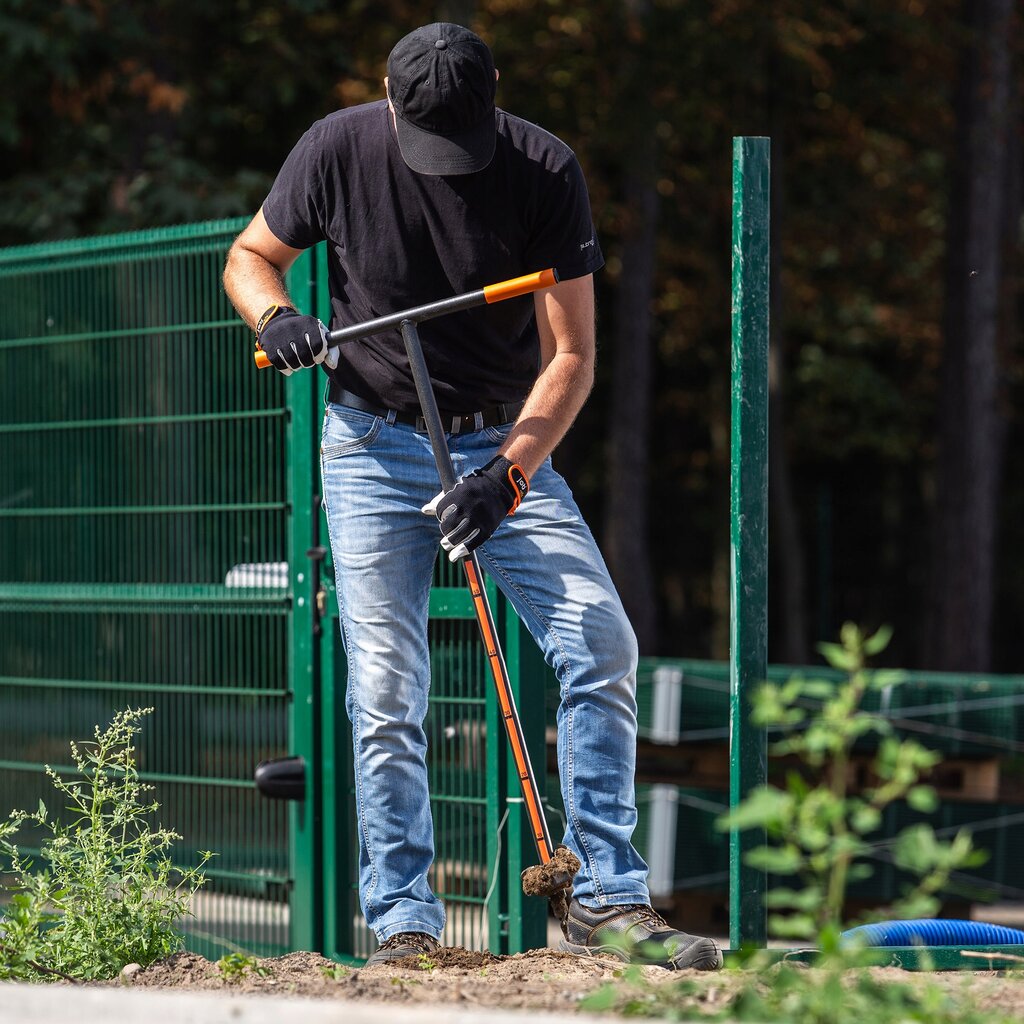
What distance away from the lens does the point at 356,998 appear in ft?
9.80

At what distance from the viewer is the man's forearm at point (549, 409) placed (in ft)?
12.5

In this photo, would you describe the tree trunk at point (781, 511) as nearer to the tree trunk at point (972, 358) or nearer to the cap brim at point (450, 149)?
the tree trunk at point (972, 358)

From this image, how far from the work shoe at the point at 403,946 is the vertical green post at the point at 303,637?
123cm

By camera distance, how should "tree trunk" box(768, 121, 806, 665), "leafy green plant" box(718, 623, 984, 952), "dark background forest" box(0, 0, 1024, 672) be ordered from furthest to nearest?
"tree trunk" box(768, 121, 806, 665)
"dark background forest" box(0, 0, 1024, 672)
"leafy green plant" box(718, 623, 984, 952)

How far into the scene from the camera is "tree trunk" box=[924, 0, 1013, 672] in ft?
46.6

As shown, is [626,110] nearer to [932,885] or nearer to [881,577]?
[881,577]

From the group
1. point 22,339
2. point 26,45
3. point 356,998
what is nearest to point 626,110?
point 26,45

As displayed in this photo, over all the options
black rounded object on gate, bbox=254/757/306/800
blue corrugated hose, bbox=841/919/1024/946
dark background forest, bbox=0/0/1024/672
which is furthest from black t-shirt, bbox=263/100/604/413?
dark background forest, bbox=0/0/1024/672

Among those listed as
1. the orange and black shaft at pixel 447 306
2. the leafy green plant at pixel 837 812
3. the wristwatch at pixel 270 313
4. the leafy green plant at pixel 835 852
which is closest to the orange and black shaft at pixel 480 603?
the orange and black shaft at pixel 447 306

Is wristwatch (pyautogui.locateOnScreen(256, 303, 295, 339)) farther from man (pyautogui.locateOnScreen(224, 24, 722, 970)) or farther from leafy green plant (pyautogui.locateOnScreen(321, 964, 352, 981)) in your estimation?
leafy green plant (pyautogui.locateOnScreen(321, 964, 352, 981))

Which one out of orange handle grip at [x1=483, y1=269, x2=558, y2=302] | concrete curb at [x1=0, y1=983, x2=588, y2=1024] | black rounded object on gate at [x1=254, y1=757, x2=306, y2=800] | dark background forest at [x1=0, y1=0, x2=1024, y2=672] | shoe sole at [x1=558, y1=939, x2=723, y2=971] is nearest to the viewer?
concrete curb at [x1=0, y1=983, x2=588, y2=1024]

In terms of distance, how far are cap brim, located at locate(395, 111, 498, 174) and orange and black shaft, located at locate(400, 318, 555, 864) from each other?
359mm

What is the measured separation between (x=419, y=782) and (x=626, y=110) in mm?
10411

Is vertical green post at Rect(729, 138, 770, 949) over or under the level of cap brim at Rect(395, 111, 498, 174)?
under
